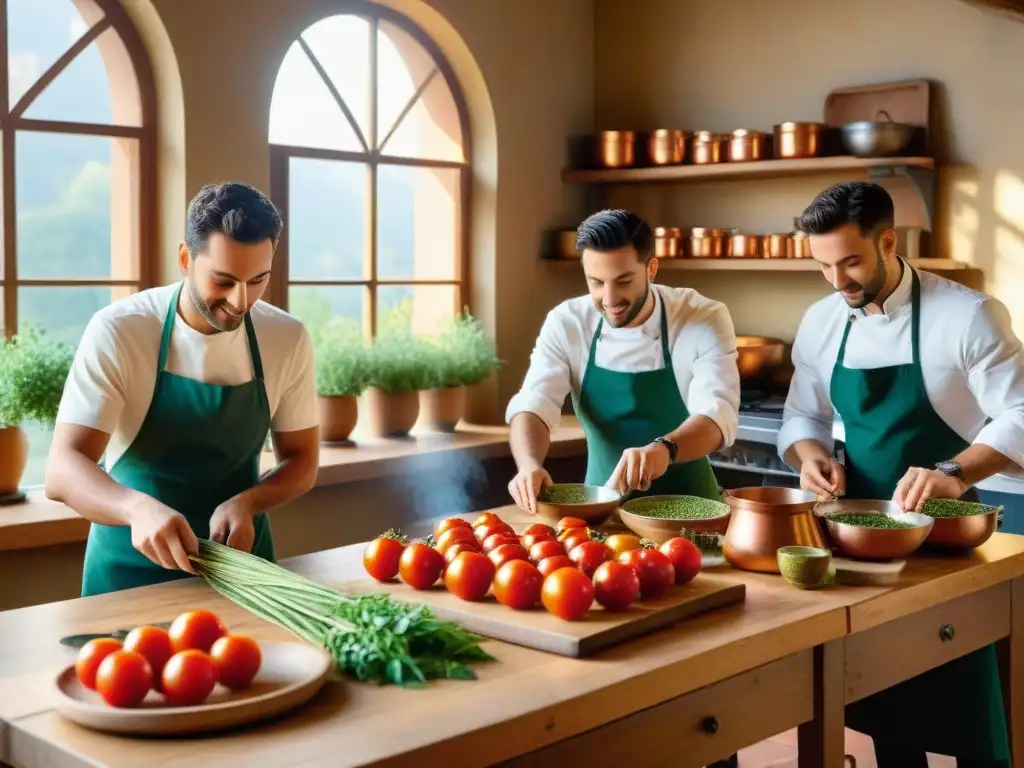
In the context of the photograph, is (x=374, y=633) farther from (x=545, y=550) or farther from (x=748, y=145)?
(x=748, y=145)

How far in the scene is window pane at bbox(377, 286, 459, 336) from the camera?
548cm

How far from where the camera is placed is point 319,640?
6.75 ft

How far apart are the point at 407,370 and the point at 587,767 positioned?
3.25 meters

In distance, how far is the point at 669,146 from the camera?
5652 millimetres

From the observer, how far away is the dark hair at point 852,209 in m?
3.07

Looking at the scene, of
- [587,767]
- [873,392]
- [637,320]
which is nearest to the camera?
[587,767]

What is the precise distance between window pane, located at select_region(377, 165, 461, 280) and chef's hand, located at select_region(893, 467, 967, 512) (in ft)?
10.3

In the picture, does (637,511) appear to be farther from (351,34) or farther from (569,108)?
(569,108)

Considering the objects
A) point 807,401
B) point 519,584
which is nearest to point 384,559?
point 519,584

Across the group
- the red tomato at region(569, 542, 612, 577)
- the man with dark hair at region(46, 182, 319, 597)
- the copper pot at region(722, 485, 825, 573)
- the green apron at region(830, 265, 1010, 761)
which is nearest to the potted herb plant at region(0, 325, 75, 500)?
the man with dark hair at region(46, 182, 319, 597)

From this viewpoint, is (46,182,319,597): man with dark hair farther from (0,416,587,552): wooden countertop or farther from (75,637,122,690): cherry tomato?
(0,416,587,552): wooden countertop

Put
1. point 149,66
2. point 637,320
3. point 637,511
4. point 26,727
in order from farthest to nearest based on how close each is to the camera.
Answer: point 149,66 → point 637,320 → point 637,511 → point 26,727

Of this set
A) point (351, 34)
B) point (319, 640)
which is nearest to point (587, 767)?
point (319, 640)

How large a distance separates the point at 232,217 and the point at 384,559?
780 millimetres
